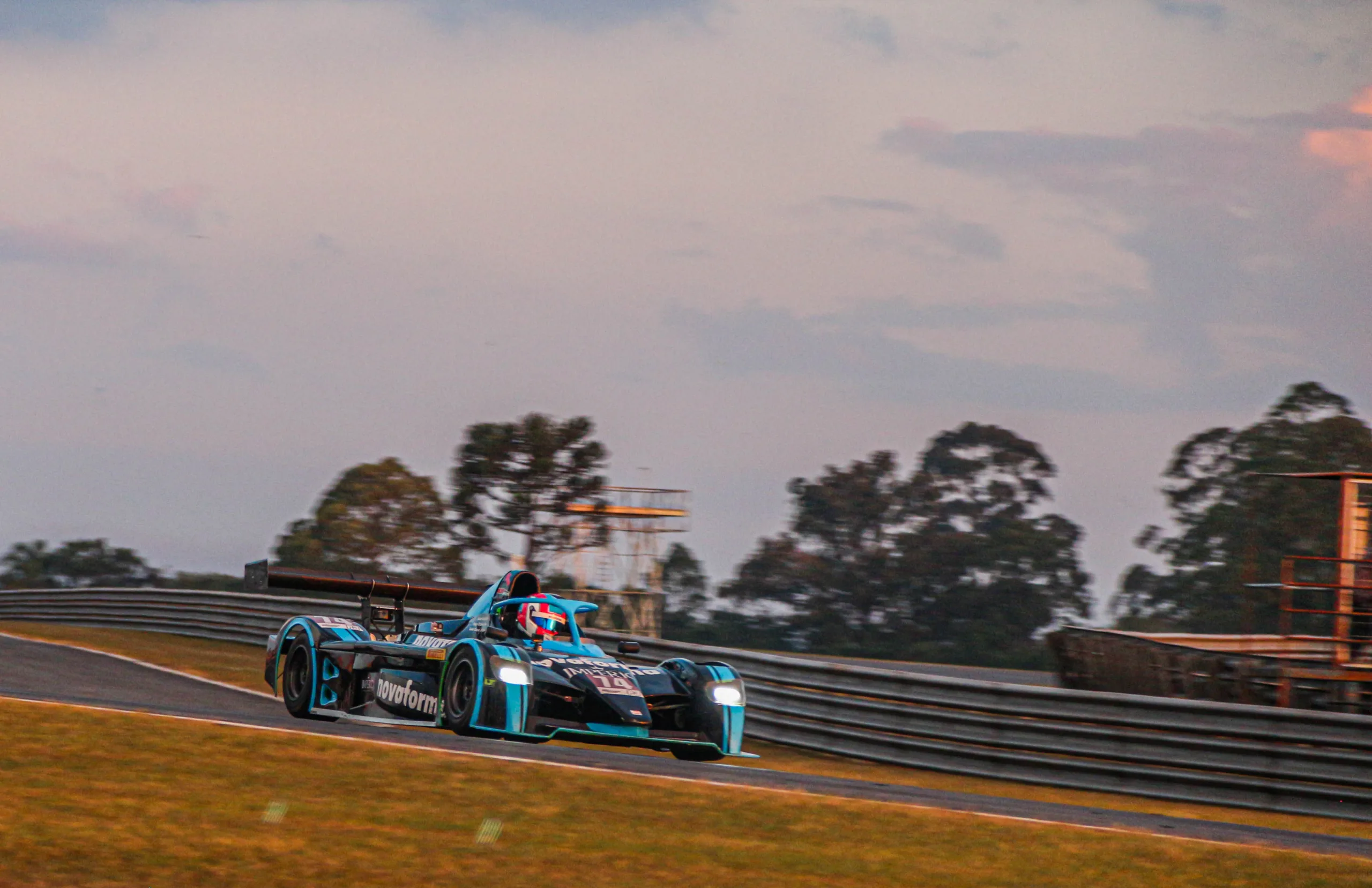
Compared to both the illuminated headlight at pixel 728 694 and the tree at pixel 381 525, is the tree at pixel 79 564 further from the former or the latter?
the illuminated headlight at pixel 728 694

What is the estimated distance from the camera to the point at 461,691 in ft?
39.8

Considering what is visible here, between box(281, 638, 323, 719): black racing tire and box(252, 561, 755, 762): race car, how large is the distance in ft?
0.04

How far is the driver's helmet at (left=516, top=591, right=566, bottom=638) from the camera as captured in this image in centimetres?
1305

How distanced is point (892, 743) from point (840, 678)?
97cm

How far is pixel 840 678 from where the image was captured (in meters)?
14.9

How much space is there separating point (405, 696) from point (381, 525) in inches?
1478

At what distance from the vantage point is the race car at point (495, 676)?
11711 millimetres

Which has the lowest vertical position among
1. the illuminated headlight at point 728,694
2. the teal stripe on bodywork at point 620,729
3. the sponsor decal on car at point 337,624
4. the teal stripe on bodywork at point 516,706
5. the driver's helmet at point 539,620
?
the teal stripe on bodywork at point 620,729

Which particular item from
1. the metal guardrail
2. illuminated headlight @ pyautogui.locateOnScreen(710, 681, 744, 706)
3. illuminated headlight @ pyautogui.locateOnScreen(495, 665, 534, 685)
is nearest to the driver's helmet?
illuminated headlight @ pyautogui.locateOnScreen(495, 665, 534, 685)

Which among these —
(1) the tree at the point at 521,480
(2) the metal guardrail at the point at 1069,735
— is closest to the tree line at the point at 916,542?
(1) the tree at the point at 521,480

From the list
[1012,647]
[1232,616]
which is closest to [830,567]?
[1012,647]

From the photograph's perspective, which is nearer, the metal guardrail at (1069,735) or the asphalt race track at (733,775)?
the asphalt race track at (733,775)

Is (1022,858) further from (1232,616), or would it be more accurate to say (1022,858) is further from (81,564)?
(81,564)

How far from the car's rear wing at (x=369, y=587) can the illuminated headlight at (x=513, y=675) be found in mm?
3114
